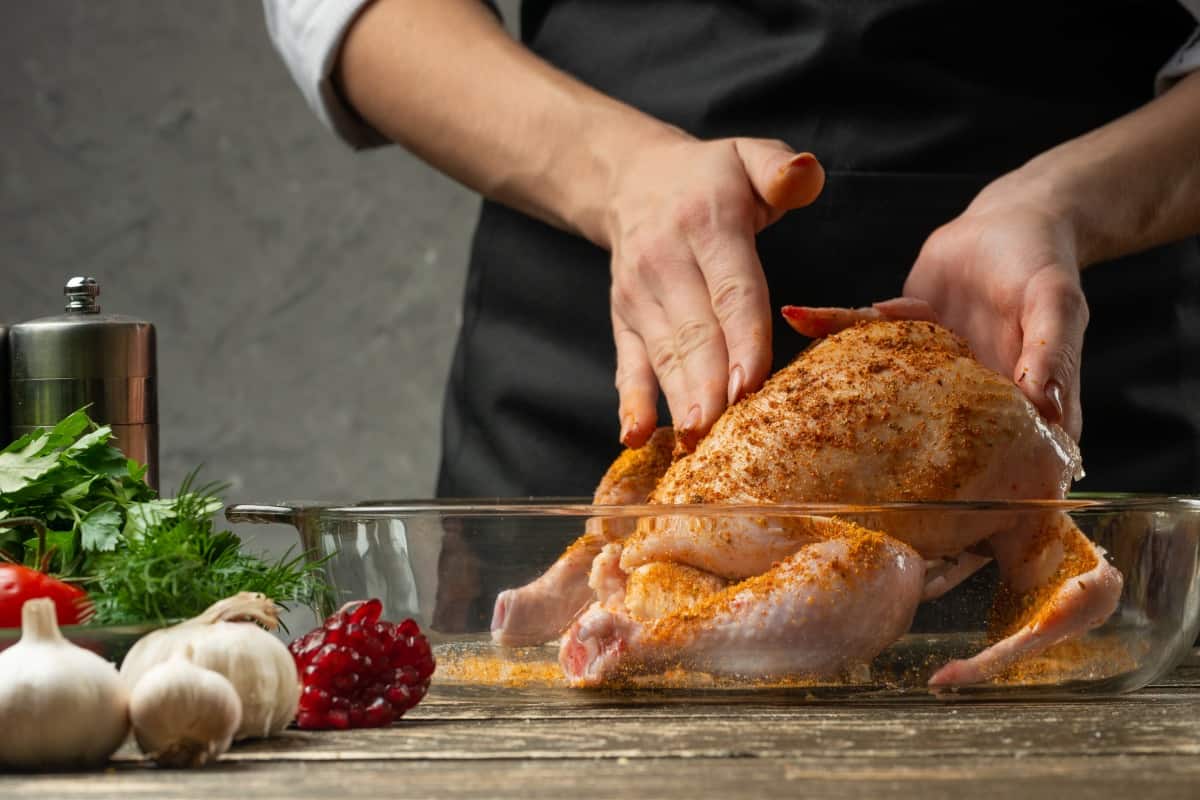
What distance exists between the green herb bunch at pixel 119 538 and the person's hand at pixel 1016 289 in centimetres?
62

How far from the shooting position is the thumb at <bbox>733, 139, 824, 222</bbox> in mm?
1282

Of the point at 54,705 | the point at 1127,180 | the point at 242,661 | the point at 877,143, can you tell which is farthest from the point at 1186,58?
the point at 54,705

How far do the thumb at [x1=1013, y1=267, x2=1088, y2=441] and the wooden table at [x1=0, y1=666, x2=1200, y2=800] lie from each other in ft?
0.87

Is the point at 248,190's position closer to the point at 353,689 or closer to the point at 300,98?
the point at 300,98

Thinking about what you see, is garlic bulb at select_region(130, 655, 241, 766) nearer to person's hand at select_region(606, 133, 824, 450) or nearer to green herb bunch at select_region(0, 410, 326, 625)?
green herb bunch at select_region(0, 410, 326, 625)

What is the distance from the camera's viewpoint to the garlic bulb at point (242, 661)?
0.93m

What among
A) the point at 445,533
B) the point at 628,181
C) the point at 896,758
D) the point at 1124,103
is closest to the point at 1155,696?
the point at 896,758

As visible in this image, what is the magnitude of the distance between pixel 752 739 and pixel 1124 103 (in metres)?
1.24

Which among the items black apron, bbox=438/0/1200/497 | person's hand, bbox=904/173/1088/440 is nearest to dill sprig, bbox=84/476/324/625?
person's hand, bbox=904/173/1088/440

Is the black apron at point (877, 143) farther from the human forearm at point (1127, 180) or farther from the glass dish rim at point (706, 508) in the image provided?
the glass dish rim at point (706, 508)

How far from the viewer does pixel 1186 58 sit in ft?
5.87

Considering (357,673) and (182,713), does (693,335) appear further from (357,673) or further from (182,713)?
(182,713)

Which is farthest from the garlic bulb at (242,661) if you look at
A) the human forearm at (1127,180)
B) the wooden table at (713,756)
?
the human forearm at (1127,180)

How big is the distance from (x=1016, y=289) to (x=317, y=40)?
37.1 inches
